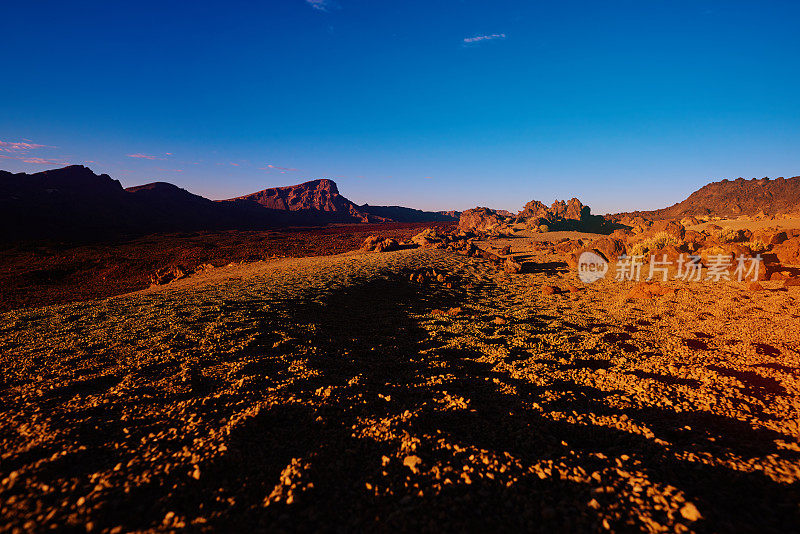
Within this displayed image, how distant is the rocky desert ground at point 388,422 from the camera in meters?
3.72

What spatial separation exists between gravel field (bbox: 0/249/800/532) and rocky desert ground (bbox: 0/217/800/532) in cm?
4

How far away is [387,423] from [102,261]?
133ft

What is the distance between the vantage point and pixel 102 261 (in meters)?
31.4

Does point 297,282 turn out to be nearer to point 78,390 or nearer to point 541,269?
point 78,390

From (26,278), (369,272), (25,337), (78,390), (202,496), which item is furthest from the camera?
(26,278)

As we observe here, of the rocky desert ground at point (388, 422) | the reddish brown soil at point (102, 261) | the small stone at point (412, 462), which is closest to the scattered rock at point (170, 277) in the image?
the reddish brown soil at point (102, 261)

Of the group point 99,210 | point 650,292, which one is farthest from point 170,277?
point 99,210

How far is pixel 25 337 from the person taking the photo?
359 inches

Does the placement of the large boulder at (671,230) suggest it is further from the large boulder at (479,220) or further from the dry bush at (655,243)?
the large boulder at (479,220)

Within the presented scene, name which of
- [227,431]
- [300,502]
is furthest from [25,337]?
[300,502]

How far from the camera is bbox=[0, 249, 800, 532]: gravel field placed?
12.2ft

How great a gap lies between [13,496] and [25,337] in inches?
348

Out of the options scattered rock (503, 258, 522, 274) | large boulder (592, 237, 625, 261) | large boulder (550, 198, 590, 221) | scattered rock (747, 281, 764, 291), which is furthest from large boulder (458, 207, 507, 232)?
scattered rock (747, 281, 764, 291)

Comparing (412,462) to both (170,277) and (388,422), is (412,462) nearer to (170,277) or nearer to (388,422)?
(388,422)
